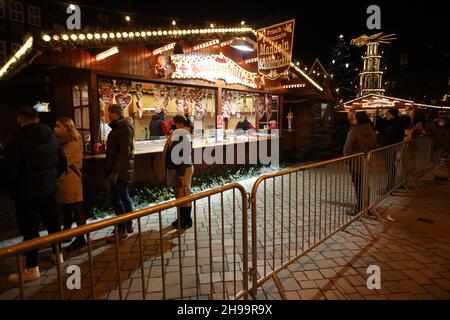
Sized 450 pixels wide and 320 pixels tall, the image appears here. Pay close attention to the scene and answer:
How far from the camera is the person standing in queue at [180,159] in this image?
5035mm

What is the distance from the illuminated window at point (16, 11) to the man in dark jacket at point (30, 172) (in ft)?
33.4

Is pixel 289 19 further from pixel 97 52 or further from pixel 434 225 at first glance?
pixel 434 225

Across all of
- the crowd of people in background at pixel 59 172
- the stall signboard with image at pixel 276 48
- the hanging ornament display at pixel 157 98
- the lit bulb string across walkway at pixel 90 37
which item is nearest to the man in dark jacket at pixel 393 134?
the stall signboard with image at pixel 276 48

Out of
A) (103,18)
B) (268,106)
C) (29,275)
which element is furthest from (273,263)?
(268,106)

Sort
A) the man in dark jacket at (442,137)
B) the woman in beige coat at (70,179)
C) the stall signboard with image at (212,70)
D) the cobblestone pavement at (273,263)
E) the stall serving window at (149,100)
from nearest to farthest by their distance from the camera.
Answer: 1. the cobblestone pavement at (273,263)
2. the woman in beige coat at (70,179)
3. the stall serving window at (149,100)
4. the stall signboard with image at (212,70)
5. the man in dark jacket at (442,137)

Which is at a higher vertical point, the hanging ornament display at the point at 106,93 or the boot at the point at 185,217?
the hanging ornament display at the point at 106,93

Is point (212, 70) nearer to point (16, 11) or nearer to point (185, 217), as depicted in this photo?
point (185, 217)

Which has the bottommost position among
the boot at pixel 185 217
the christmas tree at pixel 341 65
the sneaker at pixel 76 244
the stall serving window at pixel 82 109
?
the sneaker at pixel 76 244

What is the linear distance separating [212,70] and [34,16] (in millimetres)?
8142

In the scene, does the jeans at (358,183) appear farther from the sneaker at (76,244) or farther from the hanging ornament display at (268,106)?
the hanging ornament display at (268,106)

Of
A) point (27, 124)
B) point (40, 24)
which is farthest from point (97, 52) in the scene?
point (40, 24)

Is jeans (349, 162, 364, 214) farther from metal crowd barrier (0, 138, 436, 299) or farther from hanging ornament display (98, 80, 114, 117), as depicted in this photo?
hanging ornament display (98, 80, 114, 117)

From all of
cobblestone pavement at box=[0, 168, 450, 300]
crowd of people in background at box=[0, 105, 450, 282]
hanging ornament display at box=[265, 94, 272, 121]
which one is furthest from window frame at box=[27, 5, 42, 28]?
cobblestone pavement at box=[0, 168, 450, 300]

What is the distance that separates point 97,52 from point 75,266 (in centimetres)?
492
